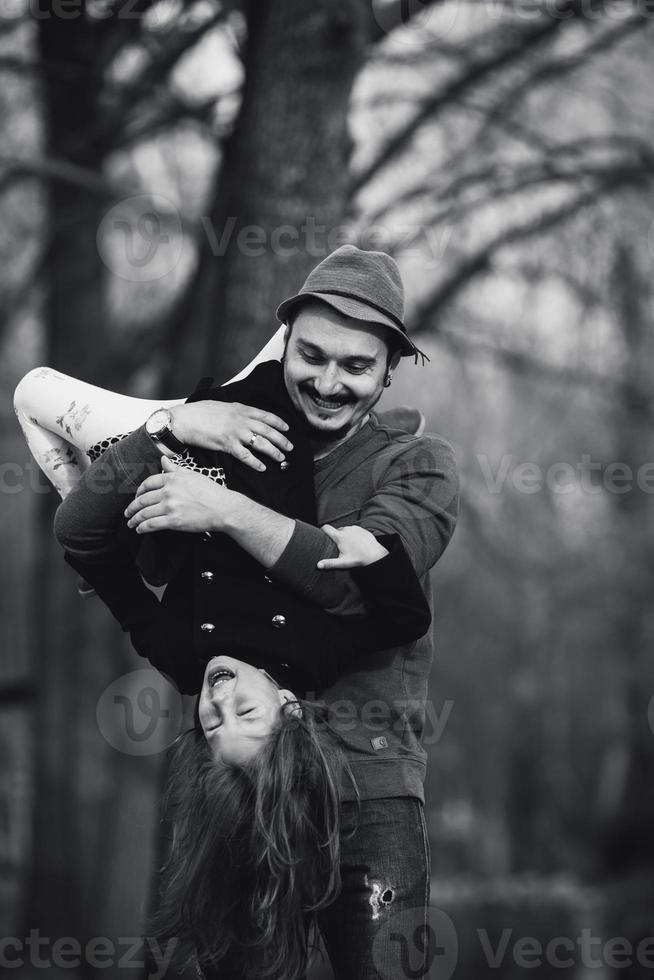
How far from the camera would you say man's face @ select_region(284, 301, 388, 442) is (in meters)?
3.06

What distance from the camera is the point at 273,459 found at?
3.09m

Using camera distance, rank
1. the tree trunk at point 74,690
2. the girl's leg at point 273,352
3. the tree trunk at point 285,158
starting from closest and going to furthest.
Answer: the girl's leg at point 273,352 → the tree trunk at point 285,158 → the tree trunk at point 74,690

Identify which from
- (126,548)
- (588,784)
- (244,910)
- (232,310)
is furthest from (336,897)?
(588,784)

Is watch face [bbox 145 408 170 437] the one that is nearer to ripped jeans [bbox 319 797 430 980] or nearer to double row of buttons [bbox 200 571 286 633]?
double row of buttons [bbox 200 571 286 633]

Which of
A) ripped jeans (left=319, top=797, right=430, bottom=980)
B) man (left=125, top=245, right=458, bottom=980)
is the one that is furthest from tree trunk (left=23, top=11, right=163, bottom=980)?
ripped jeans (left=319, top=797, right=430, bottom=980)

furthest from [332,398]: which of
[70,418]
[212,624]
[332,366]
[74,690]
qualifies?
[74,690]

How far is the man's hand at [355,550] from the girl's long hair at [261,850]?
0.37 m

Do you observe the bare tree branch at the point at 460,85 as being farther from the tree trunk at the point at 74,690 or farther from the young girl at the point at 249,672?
the young girl at the point at 249,672

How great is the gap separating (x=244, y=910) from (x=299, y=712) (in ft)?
1.73

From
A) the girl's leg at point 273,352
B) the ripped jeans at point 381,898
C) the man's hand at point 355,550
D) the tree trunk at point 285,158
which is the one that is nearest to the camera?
the man's hand at point 355,550

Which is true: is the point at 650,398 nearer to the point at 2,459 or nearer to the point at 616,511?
the point at 616,511

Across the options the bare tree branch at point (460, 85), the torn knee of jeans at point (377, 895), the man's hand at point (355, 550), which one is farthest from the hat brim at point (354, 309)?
the bare tree branch at point (460, 85)

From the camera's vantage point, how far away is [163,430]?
10.4 feet

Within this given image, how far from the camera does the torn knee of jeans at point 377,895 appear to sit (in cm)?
299
